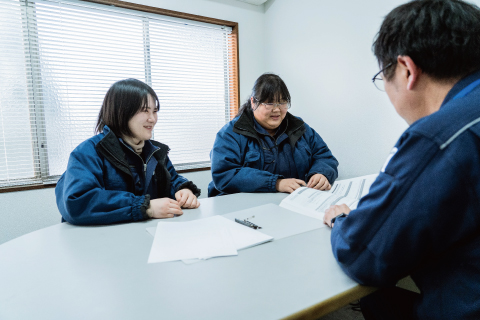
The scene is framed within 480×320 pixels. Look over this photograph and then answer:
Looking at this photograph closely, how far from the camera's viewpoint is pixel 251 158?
70.1 inches

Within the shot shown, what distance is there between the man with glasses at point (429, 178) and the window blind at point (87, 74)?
2391mm

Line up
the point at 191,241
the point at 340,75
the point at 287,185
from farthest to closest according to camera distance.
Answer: the point at 340,75 < the point at 287,185 < the point at 191,241

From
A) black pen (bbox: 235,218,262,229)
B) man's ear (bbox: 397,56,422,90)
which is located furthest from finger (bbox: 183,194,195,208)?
man's ear (bbox: 397,56,422,90)

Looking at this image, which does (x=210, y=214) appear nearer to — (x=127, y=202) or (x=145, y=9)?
(x=127, y=202)

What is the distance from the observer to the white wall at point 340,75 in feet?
7.39

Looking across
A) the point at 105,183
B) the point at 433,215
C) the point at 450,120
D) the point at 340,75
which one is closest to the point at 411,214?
the point at 433,215

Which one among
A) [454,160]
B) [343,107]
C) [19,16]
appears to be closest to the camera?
[454,160]

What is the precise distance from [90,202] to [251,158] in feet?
3.00

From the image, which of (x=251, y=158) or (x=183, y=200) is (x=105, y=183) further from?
(x=251, y=158)

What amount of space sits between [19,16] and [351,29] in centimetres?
244

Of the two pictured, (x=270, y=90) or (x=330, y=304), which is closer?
(x=330, y=304)

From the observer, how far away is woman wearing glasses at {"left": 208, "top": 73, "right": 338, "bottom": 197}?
5.63ft

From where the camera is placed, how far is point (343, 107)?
2.52 metres

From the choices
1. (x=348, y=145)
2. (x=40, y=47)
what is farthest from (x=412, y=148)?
(x=40, y=47)
